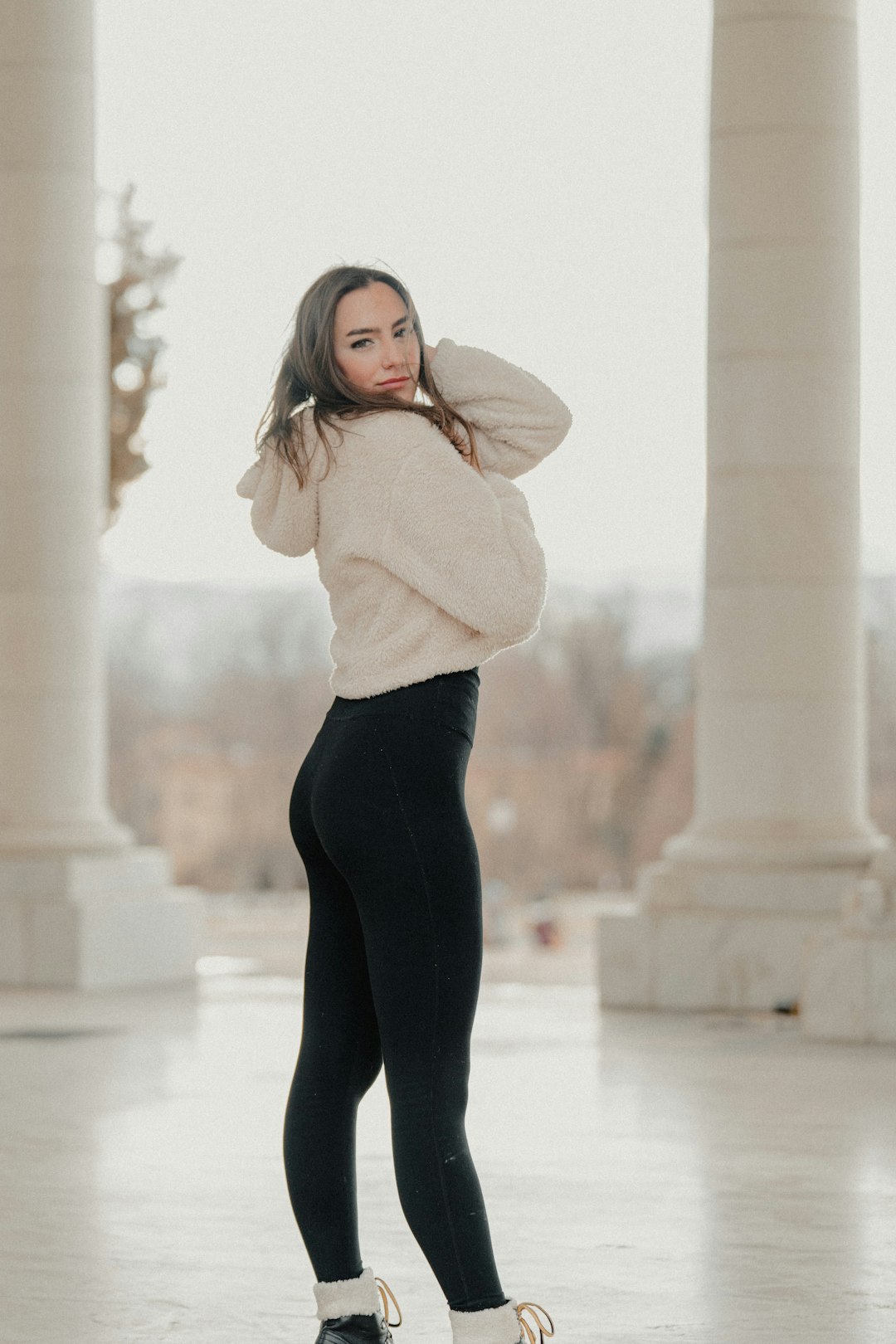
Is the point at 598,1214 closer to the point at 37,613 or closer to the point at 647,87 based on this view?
the point at 37,613

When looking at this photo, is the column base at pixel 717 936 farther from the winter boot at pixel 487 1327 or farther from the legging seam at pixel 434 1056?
the legging seam at pixel 434 1056

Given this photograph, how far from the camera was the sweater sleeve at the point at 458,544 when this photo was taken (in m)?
10.3

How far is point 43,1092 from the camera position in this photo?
886 inches

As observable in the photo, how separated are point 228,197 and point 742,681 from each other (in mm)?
132814

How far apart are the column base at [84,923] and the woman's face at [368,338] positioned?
965 inches

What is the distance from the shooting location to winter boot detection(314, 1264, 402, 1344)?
10758 mm

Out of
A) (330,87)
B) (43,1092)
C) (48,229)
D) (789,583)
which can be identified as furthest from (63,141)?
(330,87)

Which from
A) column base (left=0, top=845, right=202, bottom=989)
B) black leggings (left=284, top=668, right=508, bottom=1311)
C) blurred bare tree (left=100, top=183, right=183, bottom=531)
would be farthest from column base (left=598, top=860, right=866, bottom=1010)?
blurred bare tree (left=100, top=183, right=183, bottom=531)

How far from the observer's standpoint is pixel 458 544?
1027 centimetres

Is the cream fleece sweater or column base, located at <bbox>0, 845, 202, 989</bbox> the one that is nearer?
the cream fleece sweater

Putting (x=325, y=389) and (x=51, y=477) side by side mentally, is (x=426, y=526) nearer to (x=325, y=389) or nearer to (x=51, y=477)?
(x=325, y=389)

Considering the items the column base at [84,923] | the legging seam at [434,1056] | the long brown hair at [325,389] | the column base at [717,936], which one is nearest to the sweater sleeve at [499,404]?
the long brown hair at [325,389]

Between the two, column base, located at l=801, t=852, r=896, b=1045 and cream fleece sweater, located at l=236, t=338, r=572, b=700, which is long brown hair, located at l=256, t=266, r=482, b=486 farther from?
column base, located at l=801, t=852, r=896, b=1045

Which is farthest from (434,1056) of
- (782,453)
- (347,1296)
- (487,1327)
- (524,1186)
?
(782,453)
